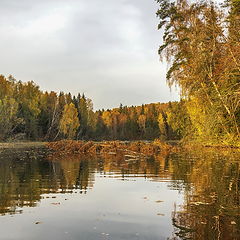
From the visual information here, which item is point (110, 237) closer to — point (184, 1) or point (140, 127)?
point (184, 1)

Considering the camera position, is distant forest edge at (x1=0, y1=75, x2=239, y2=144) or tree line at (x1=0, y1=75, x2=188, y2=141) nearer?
distant forest edge at (x1=0, y1=75, x2=239, y2=144)

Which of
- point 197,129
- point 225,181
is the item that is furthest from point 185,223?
point 197,129

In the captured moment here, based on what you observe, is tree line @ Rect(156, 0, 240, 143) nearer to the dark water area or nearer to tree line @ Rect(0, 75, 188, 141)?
the dark water area

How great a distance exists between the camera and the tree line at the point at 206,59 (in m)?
21.6

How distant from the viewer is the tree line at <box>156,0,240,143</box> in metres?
21.6

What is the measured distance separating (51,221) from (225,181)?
7324 mm

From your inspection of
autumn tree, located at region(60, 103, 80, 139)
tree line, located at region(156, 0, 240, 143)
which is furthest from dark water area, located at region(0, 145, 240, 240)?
autumn tree, located at region(60, 103, 80, 139)

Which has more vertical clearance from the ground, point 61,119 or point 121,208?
point 61,119

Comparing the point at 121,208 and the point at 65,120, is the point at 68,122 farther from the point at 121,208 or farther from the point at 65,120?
the point at 121,208

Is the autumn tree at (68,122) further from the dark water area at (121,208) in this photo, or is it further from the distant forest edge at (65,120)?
the dark water area at (121,208)

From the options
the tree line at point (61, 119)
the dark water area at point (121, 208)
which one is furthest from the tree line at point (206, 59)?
the tree line at point (61, 119)

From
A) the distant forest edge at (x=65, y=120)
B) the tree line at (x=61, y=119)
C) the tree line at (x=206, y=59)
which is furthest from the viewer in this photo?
the tree line at (x=61, y=119)

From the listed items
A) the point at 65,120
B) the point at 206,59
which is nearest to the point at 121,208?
the point at 206,59

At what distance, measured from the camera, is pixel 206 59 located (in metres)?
25.1
